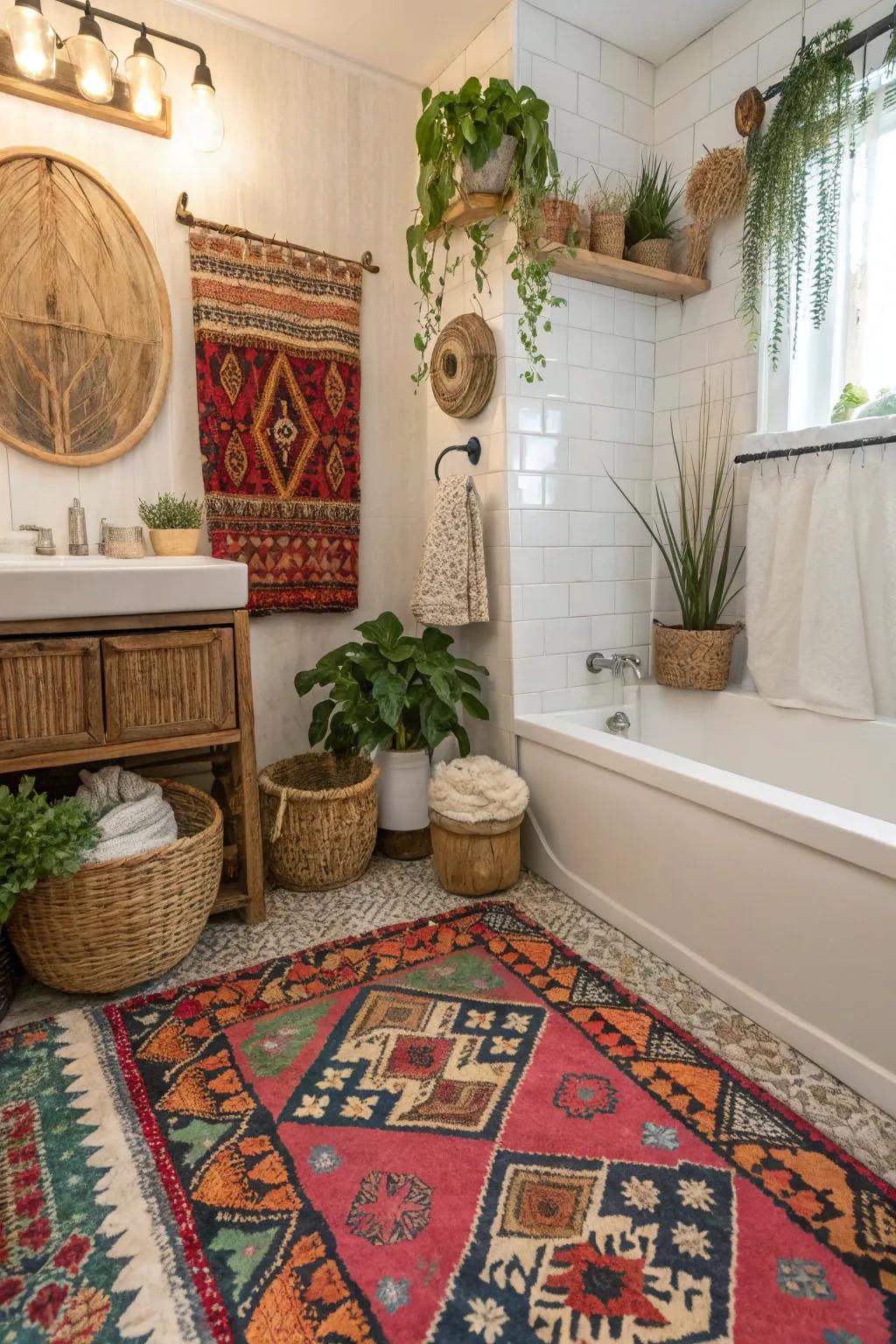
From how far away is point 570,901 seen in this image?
→ 7.11 ft

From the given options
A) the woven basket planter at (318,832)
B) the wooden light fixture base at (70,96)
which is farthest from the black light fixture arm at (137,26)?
the woven basket planter at (318,832)

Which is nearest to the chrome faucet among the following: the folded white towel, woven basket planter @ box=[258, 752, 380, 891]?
the folded white towel

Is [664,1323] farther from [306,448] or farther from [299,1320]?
[306,448]

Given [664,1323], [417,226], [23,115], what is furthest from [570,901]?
[23,115]

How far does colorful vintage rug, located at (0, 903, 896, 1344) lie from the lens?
3.34 feet

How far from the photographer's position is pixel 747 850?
5.24 ft

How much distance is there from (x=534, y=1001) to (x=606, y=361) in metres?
1.96

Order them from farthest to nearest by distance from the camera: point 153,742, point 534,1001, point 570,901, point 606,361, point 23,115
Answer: point 606,361 < point 570,901 < point 23,115 < point 153,742 < point 534,1001

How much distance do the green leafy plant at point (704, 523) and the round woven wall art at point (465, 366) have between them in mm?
582

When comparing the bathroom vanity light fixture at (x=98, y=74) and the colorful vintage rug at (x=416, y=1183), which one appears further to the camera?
the bathroom vanity light fixture at (x=98, y=74)

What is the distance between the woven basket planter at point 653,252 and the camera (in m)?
2.38

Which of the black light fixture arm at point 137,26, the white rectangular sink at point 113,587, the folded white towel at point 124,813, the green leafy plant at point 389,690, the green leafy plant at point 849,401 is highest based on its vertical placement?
the black light fixture arm at point 137,26

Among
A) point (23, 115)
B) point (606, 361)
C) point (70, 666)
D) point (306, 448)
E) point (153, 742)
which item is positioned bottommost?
point (153, 742)

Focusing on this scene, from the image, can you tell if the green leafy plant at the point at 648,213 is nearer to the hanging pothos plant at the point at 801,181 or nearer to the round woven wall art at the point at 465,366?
the hanging pothos plant at the point at 801,181
